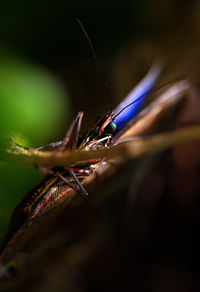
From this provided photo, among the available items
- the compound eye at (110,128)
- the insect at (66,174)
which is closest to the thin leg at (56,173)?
the insect at (66,174)

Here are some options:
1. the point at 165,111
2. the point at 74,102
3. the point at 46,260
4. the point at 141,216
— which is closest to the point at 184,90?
the point at 165,111

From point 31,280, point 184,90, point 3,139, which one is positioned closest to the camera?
point 3,139

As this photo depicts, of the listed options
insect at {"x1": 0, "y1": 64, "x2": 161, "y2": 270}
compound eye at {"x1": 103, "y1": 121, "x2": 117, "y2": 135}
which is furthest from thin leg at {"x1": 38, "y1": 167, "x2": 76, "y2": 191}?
compound eye at {"x1": 103, "y1": 121, "x2": 117, "y2": 135}

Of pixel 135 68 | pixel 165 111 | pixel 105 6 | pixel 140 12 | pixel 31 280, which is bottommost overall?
pixel 31 280

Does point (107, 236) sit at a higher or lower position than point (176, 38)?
lower

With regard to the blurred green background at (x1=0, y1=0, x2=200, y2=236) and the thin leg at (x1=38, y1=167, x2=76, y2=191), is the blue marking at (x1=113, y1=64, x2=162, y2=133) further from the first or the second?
the thin leg at (x1=38, y1=167, x2=76, y2=191)

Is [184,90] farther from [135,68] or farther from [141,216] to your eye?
[141,216]

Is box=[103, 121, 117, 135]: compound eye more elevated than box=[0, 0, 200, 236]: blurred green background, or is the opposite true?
box=[0, 0, 200, 236]: blurred green background
